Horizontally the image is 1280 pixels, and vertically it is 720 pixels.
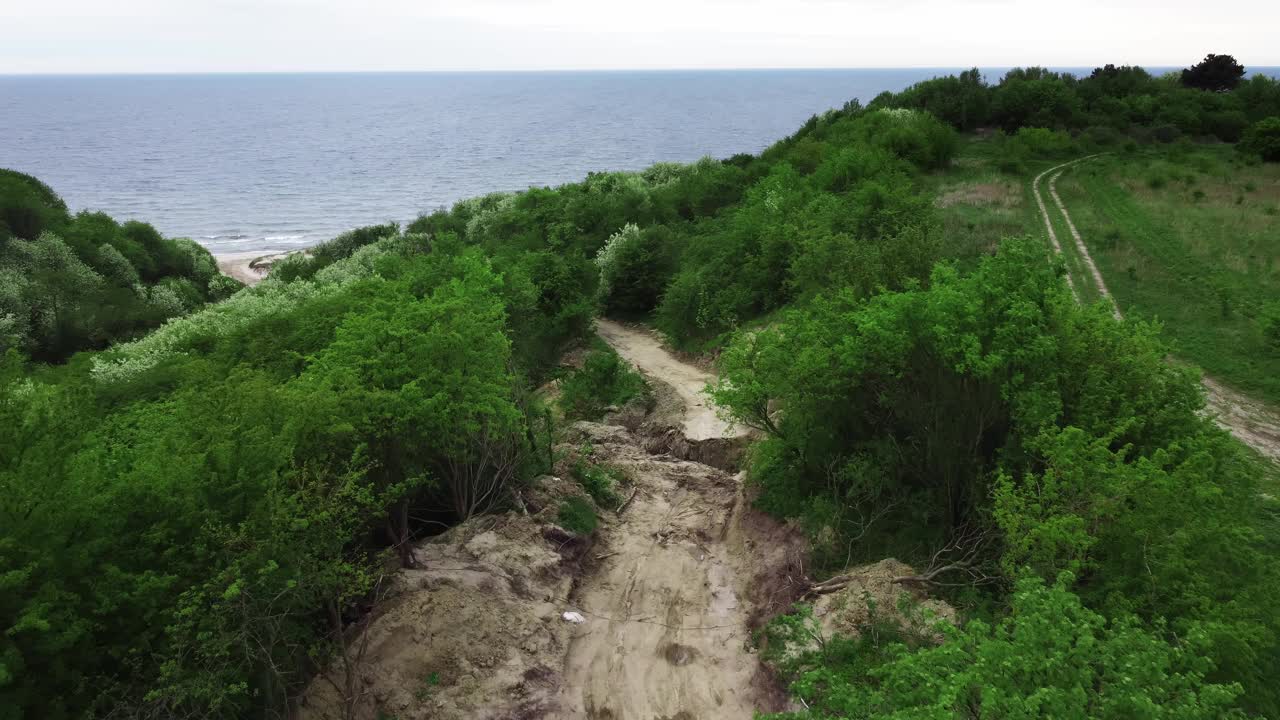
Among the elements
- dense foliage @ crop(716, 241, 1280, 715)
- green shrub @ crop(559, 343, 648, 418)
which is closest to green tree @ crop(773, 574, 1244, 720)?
dense foliage @ crop(716, 241, 1280, 715)

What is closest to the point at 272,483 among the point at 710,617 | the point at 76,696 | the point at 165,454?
the point at 165,454

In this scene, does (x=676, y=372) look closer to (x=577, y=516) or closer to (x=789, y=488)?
(x=789, y=488)

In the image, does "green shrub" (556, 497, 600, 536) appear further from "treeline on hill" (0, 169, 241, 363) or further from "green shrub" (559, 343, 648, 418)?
"treeline on hill" (0, 169, 241, 363)

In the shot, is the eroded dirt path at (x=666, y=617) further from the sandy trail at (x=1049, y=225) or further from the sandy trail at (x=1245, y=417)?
the sandy trail at (x=1049, y=225)

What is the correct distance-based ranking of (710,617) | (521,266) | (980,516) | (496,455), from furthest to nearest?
(521,266), (496,455), (710,617), (980,516)

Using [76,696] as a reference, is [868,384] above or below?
above

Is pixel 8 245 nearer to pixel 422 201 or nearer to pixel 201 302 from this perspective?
pixel 201 302

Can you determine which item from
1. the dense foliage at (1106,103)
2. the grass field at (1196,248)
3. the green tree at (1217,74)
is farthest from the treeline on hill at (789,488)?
the green tree at (1217,74)

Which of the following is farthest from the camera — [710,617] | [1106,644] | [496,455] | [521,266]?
[521,266]
